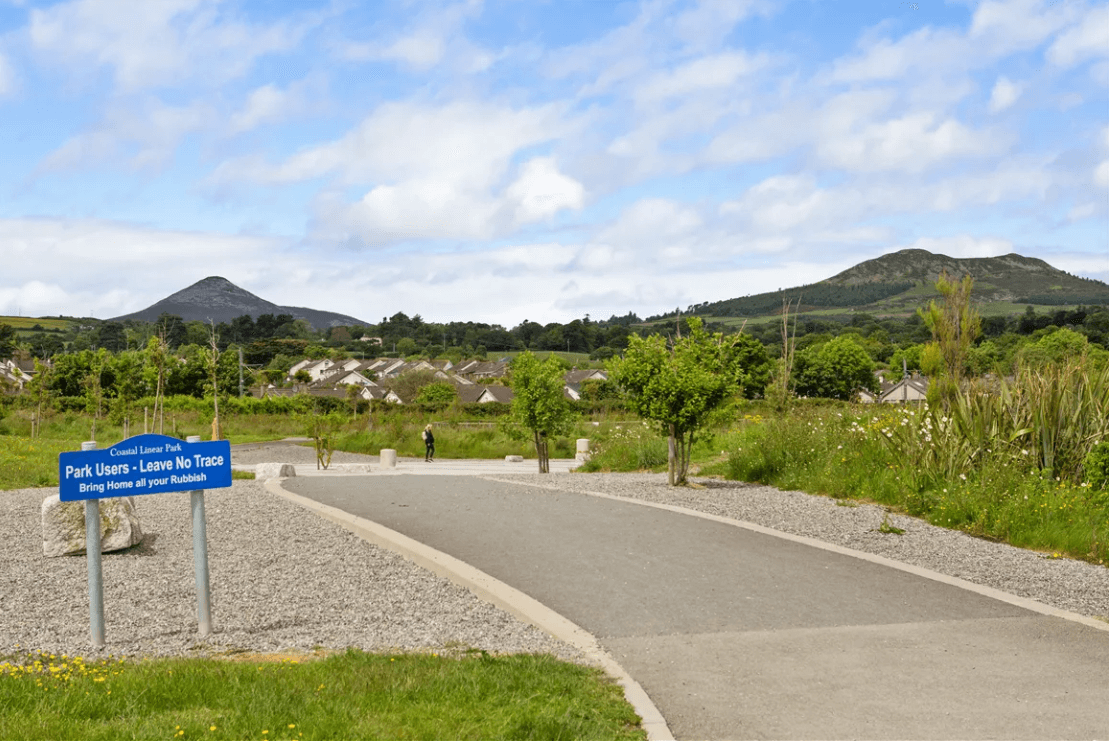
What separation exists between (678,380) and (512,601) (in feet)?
24.6

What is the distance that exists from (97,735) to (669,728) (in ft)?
9.13

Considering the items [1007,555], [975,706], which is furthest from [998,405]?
[975,706]

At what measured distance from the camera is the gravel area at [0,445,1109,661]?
6707 mm

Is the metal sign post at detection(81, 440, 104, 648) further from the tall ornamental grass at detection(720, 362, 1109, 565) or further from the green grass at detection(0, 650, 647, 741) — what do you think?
the tall ornamental grass at detection(720, 362, 1109, 565)

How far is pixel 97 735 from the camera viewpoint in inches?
181

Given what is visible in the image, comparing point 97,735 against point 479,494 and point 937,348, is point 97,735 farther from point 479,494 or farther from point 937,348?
point 937,348

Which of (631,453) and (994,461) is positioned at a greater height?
(994,461)

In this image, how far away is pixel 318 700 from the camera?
5074 millimetres

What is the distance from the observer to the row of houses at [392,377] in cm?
8425

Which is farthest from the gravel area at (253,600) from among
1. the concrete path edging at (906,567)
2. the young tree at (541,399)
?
the young tree at (541,399)

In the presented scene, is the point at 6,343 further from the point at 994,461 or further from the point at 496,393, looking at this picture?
the point at 994,461

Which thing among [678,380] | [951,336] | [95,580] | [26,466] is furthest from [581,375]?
[95,580]

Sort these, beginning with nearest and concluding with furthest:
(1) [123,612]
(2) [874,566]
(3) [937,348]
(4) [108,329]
Result: 1. (1) [123,612]
2. (2) [874,566]
3. (3) [937,348]
4. (4) [108,329]

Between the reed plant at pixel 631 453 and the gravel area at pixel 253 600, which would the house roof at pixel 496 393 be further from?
the gravel area at pixel 253 600
